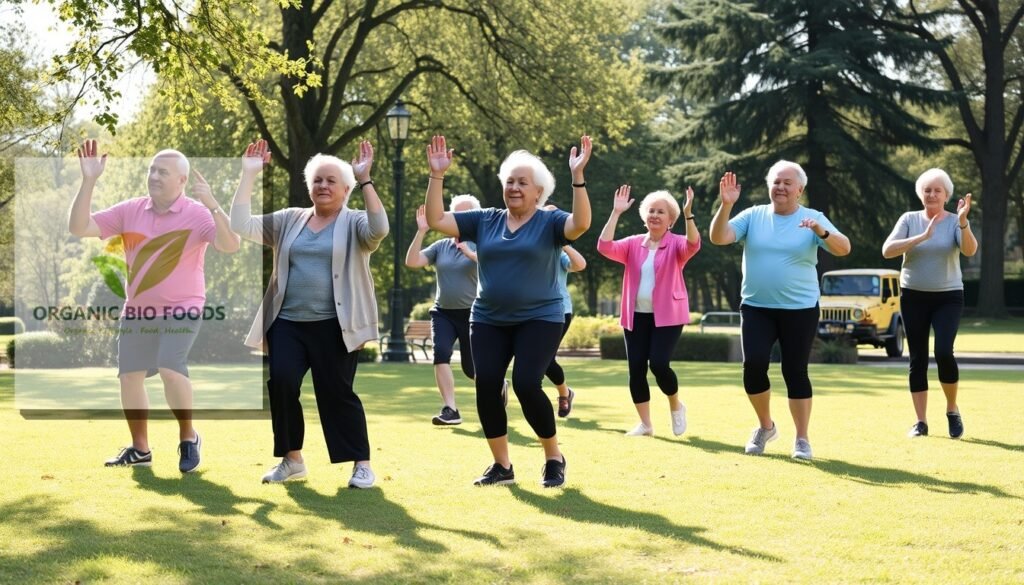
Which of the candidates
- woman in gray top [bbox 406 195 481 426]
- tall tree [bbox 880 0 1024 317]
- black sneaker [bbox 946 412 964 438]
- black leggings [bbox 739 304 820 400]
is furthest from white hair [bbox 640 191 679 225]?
tall tree [bbox 880 0 1024 317]

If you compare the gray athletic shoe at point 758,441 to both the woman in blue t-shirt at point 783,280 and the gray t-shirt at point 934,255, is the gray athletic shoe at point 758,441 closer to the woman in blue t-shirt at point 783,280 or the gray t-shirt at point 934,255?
the woman in blue t-shirt at point 783,280

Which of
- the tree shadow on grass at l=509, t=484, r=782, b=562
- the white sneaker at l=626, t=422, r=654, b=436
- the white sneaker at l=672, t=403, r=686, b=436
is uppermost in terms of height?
the white sneaker at l=672, t=403, r=686, b=436

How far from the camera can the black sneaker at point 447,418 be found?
11.2 m

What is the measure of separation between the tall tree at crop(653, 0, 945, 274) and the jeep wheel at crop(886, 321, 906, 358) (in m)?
13.7

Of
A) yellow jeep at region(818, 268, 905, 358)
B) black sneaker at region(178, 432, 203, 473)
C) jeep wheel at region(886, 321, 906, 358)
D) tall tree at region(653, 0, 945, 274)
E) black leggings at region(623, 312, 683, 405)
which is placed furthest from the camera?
tall tree at region(653, 0, 945, 274)

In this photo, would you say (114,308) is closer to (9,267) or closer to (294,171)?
(294,171)

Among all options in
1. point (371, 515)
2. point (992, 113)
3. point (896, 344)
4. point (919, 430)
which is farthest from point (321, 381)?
point (992, 113)

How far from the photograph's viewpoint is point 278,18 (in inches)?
1205

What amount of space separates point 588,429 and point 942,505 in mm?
4504

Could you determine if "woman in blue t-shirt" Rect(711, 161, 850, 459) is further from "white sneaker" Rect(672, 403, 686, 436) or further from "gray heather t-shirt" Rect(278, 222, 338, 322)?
"gray heather t-shirt" Rect(278, 222, 338, 322)

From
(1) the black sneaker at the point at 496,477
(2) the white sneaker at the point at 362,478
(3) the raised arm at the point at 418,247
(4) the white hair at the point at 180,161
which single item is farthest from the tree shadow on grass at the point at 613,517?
(4) the white hair at the point at 180,161

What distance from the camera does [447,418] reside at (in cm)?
1117

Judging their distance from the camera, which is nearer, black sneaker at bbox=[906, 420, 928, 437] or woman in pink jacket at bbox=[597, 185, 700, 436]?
woman in pink jacket at bbox=[597, 185, 700, 436]

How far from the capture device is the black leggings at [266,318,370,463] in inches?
280
